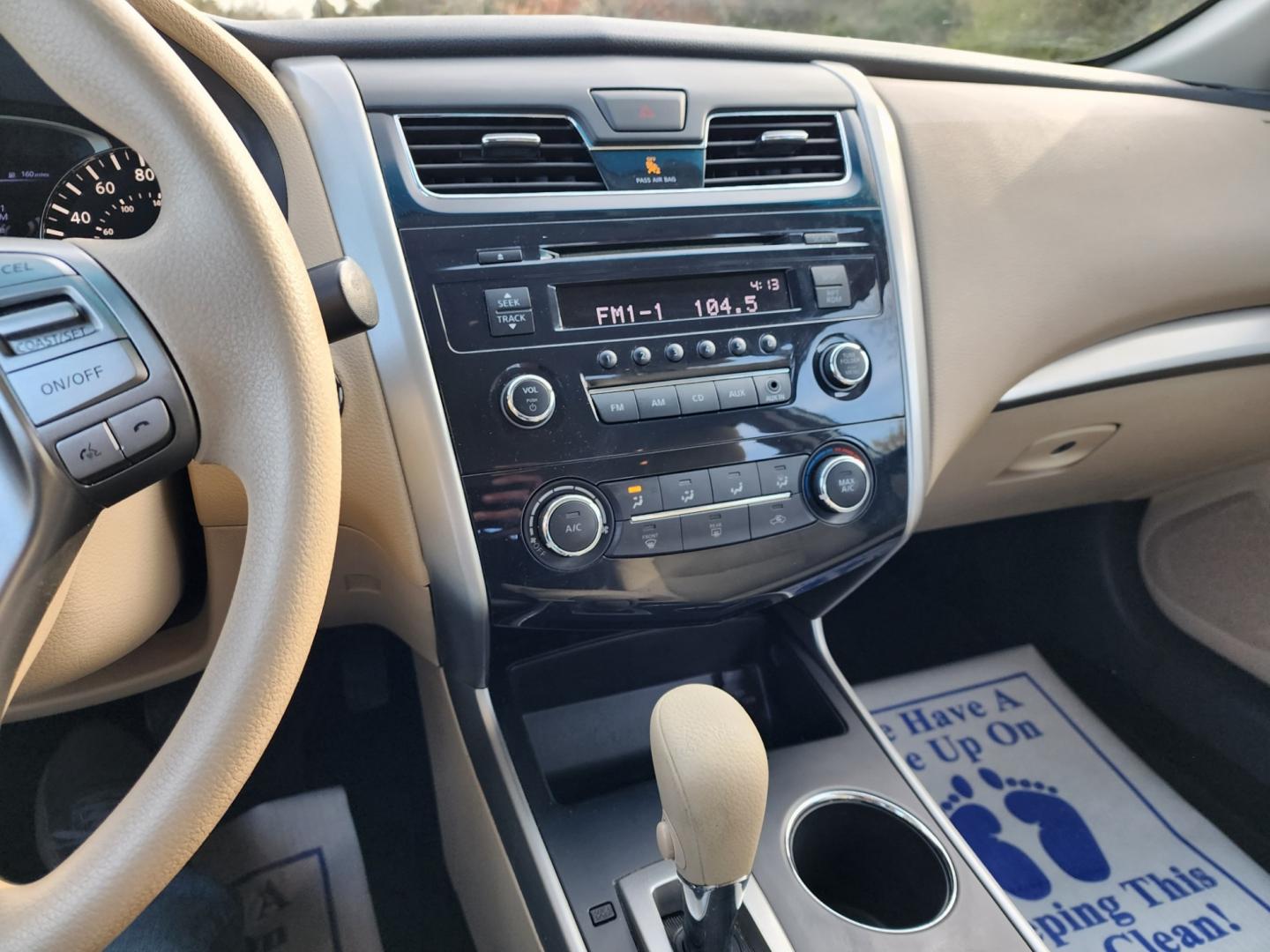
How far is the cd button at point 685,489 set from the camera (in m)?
0.93

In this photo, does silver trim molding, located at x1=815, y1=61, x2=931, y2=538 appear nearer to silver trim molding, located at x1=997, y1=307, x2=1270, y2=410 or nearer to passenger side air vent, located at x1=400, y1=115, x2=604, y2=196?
silver trim molding, located at x1=997, y1=307, x2=1270, y2=410

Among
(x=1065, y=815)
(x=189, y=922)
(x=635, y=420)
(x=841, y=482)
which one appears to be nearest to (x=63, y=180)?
(x=635, y=420)

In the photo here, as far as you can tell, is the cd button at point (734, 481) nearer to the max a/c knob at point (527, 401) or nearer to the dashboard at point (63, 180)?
the max a/c knob at point (527, 401)

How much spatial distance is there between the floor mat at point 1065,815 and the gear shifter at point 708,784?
0.87 metres

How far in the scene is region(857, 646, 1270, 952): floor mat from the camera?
4.39ft

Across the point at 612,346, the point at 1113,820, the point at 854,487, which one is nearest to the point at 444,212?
the point at 612,346

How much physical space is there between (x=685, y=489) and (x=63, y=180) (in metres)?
0.59

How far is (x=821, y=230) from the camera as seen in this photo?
1.00 metres

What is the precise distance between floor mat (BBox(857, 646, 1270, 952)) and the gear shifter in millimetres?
867

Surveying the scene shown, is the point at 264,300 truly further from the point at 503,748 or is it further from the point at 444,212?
the point at 503,748

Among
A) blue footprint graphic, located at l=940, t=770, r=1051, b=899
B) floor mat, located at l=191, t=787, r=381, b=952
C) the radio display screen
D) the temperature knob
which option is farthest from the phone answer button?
blue footprint graphic, located at l=940, t=770, r=1051, b=899

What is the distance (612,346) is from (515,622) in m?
0.28

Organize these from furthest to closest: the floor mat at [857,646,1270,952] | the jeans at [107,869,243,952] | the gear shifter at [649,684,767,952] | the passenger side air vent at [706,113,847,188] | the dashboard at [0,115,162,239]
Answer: the floor mat at [857,646,1270,952]
the jeans at [107,869,243,952]
the passenger side air vent at [706,113,847,188]
the dashboard at [0,115,162,239]
the gear shifter at [649,684,767,952]

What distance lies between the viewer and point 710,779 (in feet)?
2.09
